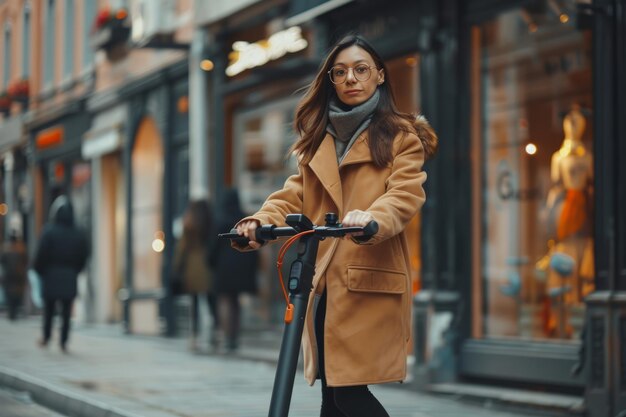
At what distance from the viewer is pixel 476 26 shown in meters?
9.90

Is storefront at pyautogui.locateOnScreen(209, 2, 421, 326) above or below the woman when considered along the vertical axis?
above

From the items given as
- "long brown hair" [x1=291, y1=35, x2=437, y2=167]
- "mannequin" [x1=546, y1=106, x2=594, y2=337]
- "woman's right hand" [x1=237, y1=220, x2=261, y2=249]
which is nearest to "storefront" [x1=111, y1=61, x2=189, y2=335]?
"mannequin" [x1=546, y1=106, x2=594, y2=337]

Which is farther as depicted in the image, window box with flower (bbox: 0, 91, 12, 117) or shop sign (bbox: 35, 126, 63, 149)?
window box with flower (bbox: 0, 91, 12, 117)

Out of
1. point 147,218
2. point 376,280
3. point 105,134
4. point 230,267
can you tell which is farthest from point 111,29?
point 376,280

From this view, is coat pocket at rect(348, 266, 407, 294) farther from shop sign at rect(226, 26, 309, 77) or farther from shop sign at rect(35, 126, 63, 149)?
shop sign at rect(35, 126, 63, 149)

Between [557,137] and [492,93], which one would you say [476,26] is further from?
[557,137]

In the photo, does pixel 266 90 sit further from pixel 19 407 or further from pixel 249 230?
pixel 249 230

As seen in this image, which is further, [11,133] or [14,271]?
[11,133]

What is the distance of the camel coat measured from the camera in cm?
418

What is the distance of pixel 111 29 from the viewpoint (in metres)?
19.7

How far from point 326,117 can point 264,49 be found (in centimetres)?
956

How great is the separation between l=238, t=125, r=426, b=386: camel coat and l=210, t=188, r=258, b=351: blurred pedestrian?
29.3 feet

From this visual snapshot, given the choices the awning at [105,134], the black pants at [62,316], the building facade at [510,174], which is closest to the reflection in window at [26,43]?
the awning at [105,134]

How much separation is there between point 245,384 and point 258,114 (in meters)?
5.22
